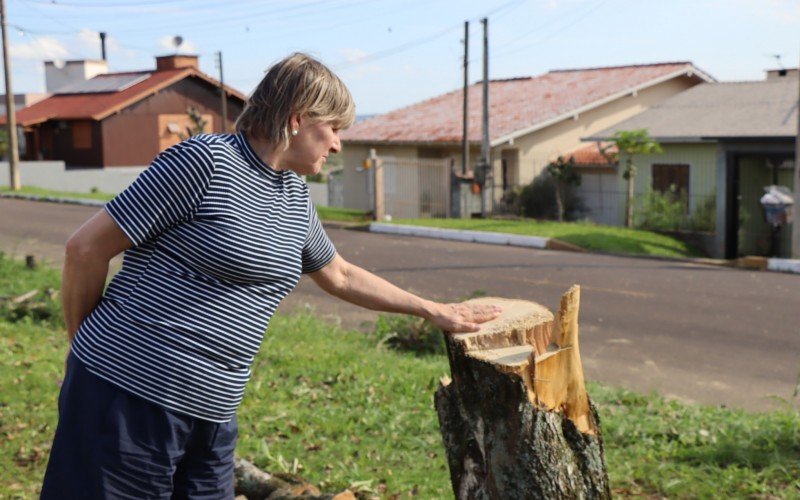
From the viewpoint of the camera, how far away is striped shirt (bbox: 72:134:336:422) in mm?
2434

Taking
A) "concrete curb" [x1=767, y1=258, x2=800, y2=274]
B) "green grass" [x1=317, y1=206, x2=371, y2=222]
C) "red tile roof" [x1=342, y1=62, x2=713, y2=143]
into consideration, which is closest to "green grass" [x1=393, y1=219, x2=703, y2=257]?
"green grass" [x1=317, y1=206, x2=371, y2=222]

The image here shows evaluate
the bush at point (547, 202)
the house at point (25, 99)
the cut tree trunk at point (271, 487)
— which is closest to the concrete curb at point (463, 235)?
the bush at point (547, 202)

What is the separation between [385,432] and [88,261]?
2748 millimetres

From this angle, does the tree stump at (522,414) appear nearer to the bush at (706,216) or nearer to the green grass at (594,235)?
the green grass at (594,235)

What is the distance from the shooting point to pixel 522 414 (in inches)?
114

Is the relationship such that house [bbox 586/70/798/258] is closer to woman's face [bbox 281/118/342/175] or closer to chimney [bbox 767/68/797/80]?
chimney [bbox 767/68/797/80]

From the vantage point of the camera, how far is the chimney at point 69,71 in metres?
49.2

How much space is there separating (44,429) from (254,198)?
3093 millimetres

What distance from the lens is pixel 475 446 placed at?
305cm

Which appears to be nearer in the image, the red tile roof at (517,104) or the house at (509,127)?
the house at (509,127)

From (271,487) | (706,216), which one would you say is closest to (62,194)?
(706,216)

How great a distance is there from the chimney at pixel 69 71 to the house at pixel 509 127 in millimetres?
22110

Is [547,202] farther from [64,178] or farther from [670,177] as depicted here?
[64,178]

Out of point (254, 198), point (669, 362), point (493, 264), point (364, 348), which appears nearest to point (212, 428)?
point (254, 198)
